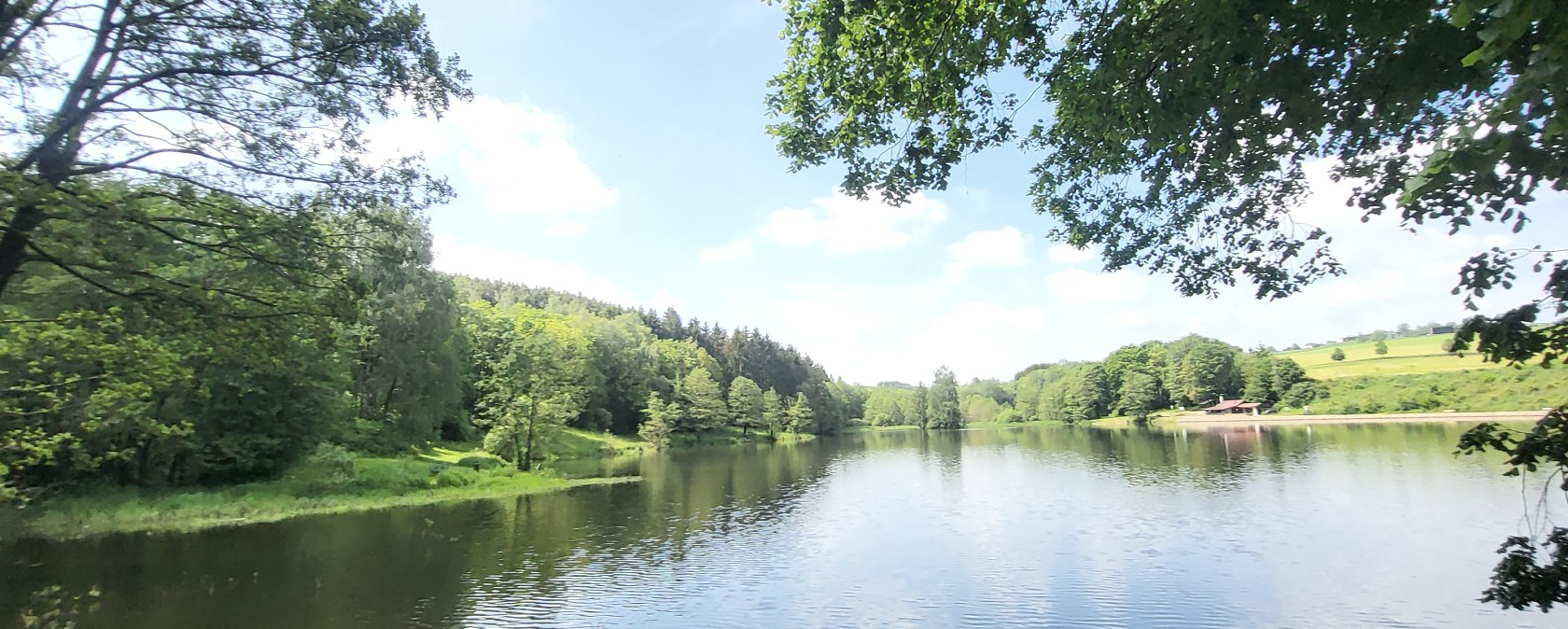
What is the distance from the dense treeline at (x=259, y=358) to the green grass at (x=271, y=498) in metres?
1.23

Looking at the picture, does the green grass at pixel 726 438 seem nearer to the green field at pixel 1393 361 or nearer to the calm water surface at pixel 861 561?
the calm water surface at pixel 861 561

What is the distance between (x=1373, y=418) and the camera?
7094cm

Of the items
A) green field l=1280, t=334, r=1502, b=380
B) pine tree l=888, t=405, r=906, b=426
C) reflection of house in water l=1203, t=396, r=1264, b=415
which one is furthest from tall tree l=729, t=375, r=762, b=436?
green field l=1280, t=334, r=1502, b=380

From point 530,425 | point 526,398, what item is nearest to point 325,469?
point 526,398

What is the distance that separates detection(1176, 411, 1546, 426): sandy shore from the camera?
56.5 meters

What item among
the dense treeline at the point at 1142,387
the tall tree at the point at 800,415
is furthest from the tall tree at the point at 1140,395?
the tall tree at the point at 800,415

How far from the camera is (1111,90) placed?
6.82 meters

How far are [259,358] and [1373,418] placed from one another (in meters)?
89.7

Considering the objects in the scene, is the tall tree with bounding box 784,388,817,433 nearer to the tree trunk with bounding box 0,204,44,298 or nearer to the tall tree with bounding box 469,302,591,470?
the tall tree with bounding box 469,302,591,470

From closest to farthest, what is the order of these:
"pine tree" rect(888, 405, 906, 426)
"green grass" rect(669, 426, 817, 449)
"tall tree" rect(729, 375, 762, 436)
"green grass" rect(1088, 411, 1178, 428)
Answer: "green grass" rect(669, 426, 817, 449) < "tall tree" rect(729, 375, 762, 436) < "green grass" rect(1088, 411, 1178, 428) < "pine tree" rect(888, 405, 906, 426)

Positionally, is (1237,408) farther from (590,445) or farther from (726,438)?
(590,445)

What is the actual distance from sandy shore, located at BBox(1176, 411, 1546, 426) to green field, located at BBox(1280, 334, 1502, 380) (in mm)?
10429

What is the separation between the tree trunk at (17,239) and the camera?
6.78 m

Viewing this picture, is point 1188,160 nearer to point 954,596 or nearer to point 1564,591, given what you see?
point 1564,591
